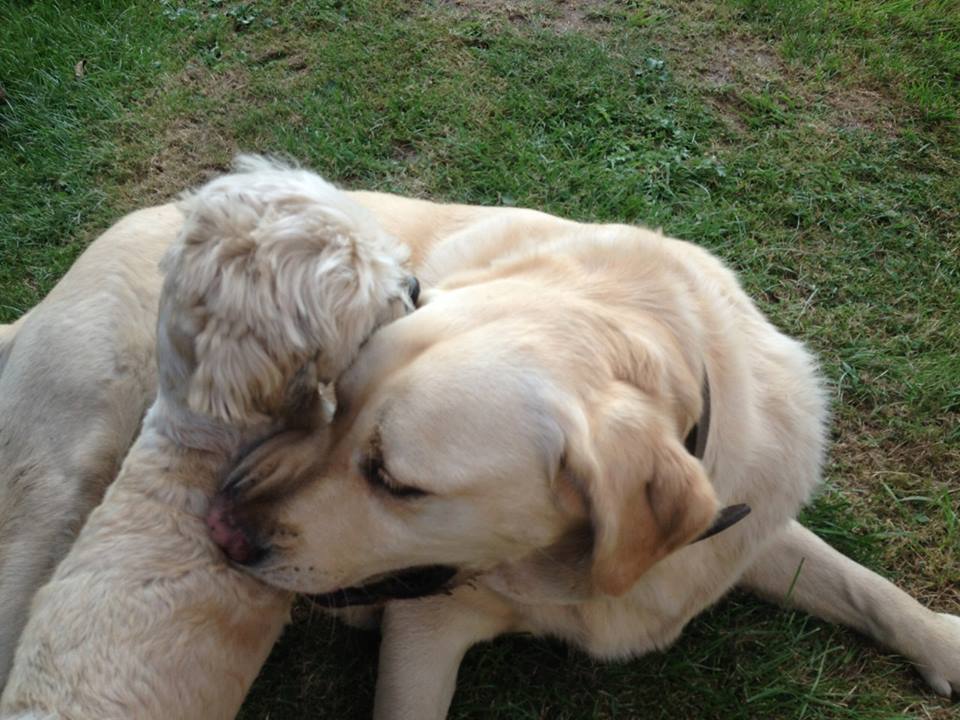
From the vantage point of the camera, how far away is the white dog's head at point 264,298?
81.6 inches

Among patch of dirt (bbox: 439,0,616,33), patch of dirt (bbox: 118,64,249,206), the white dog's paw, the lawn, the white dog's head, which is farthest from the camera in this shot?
patch of dirt (bbox: 439,0,616,33)

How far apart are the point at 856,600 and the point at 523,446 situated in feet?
5.18

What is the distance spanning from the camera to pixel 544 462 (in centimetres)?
183

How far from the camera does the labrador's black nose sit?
229cm

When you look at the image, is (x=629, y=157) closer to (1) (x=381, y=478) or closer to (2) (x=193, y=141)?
(2) (x=193, y=141)

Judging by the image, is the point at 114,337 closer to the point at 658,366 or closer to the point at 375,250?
the point at 375,250

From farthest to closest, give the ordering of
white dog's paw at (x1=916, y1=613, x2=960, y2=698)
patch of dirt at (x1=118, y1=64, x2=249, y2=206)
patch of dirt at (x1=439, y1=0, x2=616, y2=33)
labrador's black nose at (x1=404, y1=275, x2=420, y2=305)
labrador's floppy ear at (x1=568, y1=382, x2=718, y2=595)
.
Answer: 1. patch of dirt at (x1=439, y1=0, x2=616, y2=33)
2. patch of dirt at (x1=118, y1=64, x2=249, y2=206)
3. white dog's paw at (x1=916, y1=613, x2=960, y2=698)
4. labrador's black nose at (x1=404, y1=275, x2=420, y2=305)
5. labrador's floppy ear at (x1=568, y1=382, x2=718, y2=595)

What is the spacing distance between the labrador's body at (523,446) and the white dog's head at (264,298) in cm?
16

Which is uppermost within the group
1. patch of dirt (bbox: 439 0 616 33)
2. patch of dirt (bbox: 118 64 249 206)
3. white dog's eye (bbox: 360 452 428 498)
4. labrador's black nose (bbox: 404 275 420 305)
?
patch of dirt (bbox: 439 0 616 33)

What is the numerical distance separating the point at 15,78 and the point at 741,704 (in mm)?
4714

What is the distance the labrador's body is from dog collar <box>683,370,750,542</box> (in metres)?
0.04

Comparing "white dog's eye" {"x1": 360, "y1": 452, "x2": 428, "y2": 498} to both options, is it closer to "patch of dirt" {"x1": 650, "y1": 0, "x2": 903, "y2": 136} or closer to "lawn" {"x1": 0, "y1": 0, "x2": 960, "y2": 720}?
"lawn" {"x1": 0, "y1": 0, "x2": 960, "y2": 720}

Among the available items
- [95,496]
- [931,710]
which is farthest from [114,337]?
[931,710]

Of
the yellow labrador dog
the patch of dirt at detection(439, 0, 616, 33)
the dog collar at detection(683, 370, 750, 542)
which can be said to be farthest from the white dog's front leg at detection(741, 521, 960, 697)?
the patch of dirt at detection(439, 0, 616, 33)
